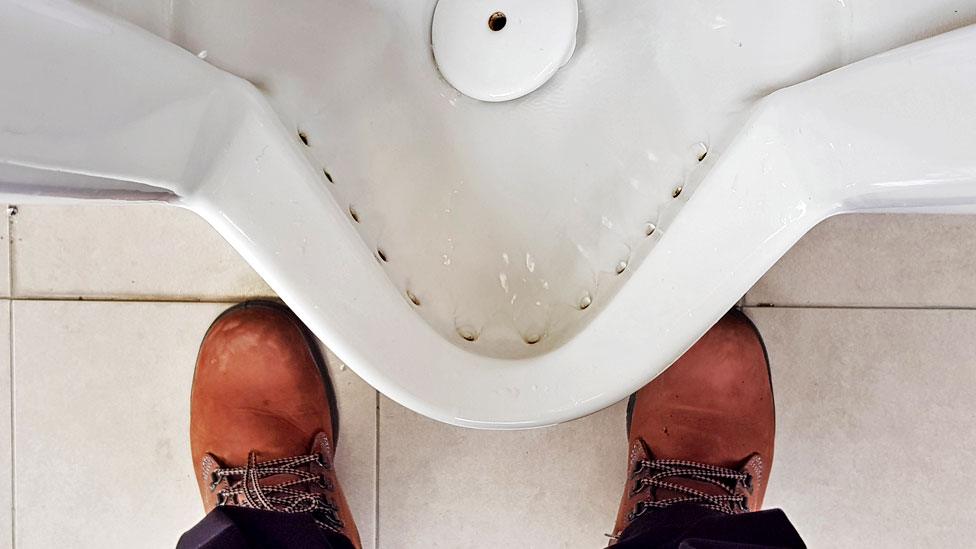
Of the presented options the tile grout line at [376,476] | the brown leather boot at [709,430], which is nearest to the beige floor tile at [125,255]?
the tile grout line at [376,476]

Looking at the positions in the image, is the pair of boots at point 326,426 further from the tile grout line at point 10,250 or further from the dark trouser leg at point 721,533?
the tile grout line at point 10,250

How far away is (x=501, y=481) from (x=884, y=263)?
0.57 meters

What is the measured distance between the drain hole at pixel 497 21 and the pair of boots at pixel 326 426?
470mm

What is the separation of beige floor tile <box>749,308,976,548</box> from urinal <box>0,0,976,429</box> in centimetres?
41

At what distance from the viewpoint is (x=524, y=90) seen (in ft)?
1.93

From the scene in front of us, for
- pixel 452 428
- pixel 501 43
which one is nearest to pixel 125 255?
pixel 452 428

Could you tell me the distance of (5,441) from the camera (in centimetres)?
90

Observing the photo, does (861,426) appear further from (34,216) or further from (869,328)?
(34,216)

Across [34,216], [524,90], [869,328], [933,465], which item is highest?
[34,216]

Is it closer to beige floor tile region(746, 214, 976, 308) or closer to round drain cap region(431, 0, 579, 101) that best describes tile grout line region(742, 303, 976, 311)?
beige floor tile region(746, 214, 976, 308)

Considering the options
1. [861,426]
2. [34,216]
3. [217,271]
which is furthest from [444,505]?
[34,216]

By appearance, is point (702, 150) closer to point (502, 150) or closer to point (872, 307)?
point (502, 150)

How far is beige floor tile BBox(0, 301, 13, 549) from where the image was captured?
89 centimetres

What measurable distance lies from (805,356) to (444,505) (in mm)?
517
